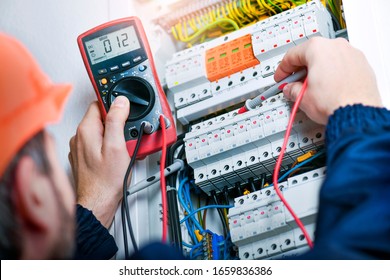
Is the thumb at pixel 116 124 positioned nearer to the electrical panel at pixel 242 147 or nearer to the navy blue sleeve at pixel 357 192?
the electrical panel at pixel 242 147

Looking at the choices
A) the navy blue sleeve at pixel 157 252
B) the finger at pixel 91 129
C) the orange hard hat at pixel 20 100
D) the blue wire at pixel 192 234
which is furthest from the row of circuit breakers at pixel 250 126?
the orange hard hat at pixel 20 100

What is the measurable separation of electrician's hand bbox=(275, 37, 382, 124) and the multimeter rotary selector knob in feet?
1.31

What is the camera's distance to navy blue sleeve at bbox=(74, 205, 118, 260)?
4.28 feet

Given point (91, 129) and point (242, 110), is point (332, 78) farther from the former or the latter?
point (91, 129)

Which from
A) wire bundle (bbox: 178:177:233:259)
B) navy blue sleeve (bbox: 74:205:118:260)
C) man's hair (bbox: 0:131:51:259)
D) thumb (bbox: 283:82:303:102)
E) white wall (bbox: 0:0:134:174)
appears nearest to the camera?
man's hair (bbox: 0:131:51:259)

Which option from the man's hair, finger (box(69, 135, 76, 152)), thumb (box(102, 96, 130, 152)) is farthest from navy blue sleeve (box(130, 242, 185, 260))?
finger (box(69, 135, 76, 152))

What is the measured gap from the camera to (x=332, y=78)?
110cm

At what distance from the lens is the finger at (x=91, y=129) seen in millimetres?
1439

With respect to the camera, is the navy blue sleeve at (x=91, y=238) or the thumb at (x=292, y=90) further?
the navy blue sleeve at (x=91, y=238)

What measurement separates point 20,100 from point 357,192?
506 millimetres

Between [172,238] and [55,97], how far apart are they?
652mm

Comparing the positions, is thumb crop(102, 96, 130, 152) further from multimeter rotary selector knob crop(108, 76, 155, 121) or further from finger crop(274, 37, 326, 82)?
finger crop(274, 37, 326, 82)

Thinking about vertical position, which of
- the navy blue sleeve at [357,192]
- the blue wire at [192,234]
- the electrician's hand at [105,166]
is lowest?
the blue wire at [192,234]

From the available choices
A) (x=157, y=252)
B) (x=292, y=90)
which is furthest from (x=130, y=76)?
(x=157, y=252)
